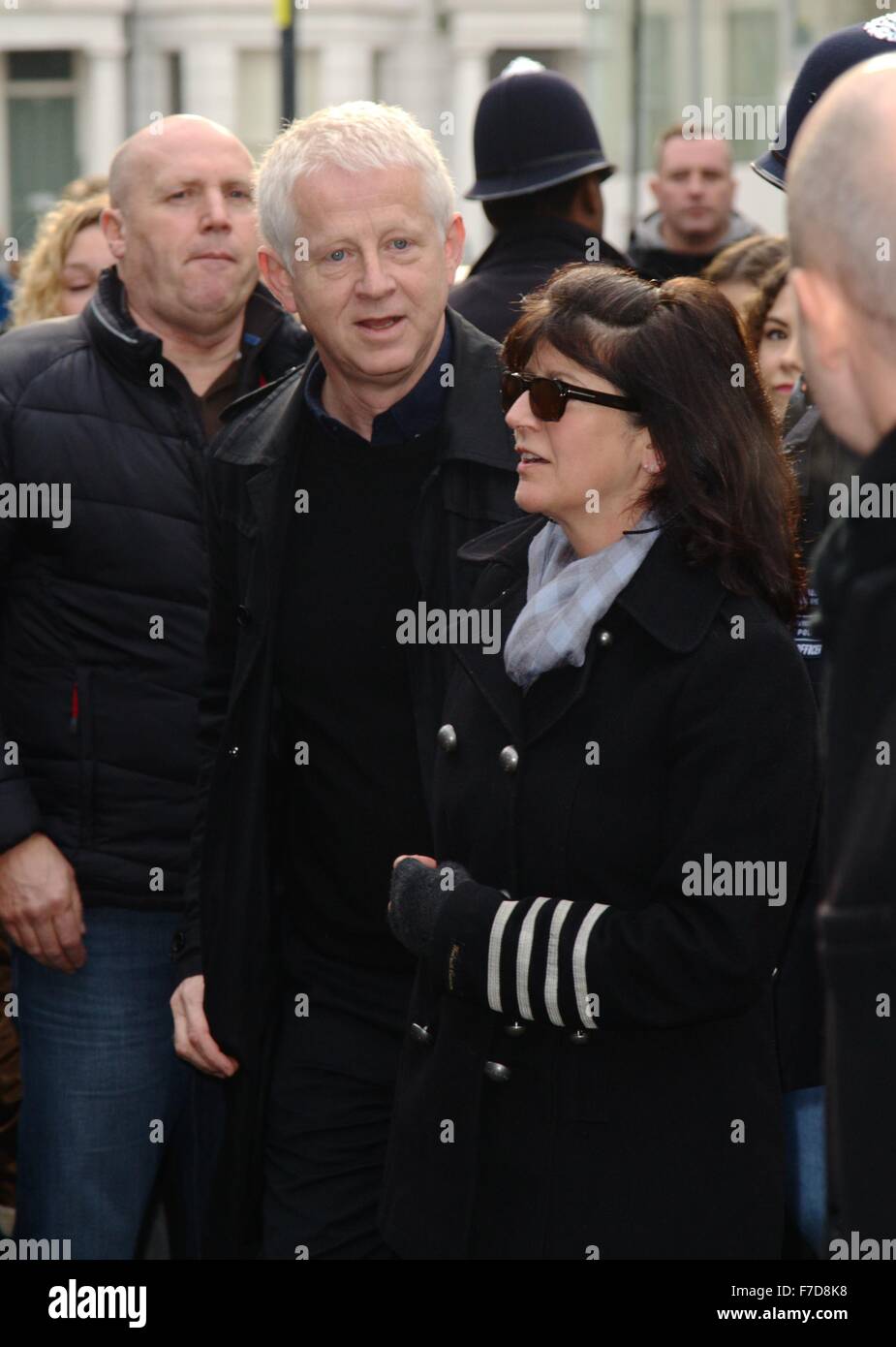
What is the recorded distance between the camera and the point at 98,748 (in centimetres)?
416

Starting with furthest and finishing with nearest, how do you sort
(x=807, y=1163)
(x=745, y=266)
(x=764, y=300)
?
(x=745, y=266) → (x=764, y=300) → (x=807, y=1163)

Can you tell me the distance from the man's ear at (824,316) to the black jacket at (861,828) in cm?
10

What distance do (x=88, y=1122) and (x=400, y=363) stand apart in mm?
1636

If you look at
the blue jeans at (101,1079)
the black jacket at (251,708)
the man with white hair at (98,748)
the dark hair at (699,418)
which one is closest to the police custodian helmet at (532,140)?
the man with white hair at (98,748)

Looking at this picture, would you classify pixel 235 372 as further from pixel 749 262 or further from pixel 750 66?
pixel 750 66

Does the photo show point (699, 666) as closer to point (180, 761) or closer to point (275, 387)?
point (275, 387)

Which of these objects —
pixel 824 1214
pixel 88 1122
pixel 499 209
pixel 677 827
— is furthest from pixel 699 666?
pixel 499 209

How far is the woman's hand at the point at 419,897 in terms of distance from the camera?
9.61ft

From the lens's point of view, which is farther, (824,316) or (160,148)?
(160,148)

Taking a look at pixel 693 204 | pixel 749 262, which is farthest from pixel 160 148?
pixel 693 204

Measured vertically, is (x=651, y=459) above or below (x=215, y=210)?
below

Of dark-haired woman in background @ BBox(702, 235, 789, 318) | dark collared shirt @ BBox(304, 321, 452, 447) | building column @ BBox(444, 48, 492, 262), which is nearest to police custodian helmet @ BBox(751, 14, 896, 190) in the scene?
dark collared shirt @ BBox(304, 321, 452, 447)

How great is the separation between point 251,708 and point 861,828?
5.85 ft

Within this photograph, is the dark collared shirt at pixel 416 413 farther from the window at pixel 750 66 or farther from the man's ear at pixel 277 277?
the window at pixel 750 66
